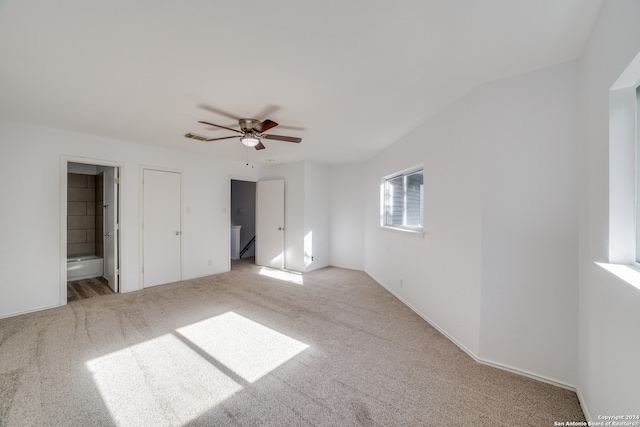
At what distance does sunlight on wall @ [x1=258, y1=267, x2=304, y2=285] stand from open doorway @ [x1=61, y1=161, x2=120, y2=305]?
246 cm

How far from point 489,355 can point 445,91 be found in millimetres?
2332

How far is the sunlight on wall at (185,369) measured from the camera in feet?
5.46

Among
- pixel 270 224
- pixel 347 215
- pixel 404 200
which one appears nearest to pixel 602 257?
pixel 404 200

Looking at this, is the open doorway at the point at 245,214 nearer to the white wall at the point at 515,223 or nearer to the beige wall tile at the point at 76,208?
the beige wall tile at the point at 76,208

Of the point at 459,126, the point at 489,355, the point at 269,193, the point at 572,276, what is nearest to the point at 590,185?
the point at 572,276

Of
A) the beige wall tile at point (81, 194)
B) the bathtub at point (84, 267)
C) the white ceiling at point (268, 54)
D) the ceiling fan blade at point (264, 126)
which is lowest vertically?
the bathtub at point (84, 267)

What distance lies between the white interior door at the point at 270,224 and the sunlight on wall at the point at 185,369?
9.32ft

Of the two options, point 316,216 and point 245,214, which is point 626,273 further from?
point 245,214

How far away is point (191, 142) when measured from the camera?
13.0 feet

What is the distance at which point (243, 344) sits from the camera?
2455 mm

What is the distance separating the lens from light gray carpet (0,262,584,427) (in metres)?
1.61

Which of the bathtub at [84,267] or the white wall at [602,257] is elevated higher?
the white wall at [602,257]

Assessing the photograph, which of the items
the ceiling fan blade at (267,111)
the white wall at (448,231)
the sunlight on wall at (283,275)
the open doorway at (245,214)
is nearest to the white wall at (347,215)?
Answer: the sunlight on wall at (283,275)

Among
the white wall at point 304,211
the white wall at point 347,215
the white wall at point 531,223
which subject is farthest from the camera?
the white wall at point 347,215
